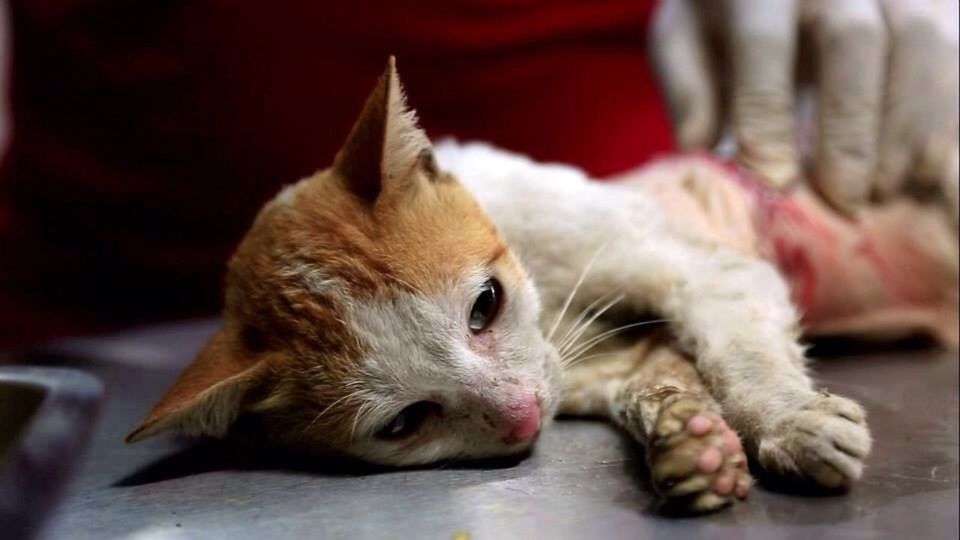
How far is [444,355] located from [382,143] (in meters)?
0.25

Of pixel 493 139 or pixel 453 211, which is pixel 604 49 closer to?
pixel 493 139

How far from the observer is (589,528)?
82 cm

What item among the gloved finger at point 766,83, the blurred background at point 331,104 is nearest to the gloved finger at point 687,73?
the blurred background at point 331,104

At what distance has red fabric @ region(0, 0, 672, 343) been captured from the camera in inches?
72.9

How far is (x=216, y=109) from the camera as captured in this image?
1.91 m

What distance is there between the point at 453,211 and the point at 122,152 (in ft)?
3.80

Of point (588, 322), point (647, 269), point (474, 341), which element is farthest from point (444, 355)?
point (647, 269)

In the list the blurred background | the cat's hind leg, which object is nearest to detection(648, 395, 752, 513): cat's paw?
the cat's hind leg

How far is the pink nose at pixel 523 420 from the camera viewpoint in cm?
102

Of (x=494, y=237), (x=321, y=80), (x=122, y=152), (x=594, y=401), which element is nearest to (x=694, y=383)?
(x=594, y=401)

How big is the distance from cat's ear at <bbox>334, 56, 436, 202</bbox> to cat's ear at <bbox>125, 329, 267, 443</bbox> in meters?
0.24

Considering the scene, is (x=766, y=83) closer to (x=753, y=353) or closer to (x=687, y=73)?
(x=687, y=73)

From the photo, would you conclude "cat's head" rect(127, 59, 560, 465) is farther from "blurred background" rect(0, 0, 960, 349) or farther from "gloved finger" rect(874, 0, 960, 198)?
"gloved finger" rect(874, 0, 960, 198)

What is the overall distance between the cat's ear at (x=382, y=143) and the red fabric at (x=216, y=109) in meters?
0.72
